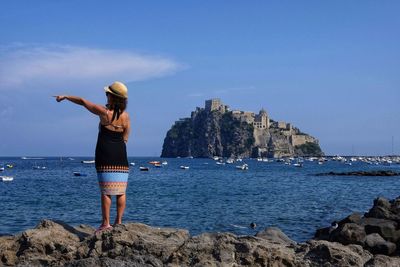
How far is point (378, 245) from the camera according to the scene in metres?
14.0

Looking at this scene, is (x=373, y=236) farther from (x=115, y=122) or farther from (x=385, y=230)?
(x=115, y=122)

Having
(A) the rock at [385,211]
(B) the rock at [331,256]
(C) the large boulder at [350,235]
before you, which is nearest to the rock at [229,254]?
(B) the rock at [331,256]

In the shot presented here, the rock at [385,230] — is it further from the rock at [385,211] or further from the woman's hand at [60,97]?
the woman's hand at [60,97]

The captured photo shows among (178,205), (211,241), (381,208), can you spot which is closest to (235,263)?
(211,241)

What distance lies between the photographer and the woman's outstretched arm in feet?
22.8

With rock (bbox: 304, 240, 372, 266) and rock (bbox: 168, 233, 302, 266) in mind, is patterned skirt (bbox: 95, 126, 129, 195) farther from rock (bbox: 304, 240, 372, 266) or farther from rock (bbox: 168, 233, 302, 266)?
rock (bbox: 304, 240, 372, 266)

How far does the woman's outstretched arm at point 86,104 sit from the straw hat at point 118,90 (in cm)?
26

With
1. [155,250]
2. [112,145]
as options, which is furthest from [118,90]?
[155,250]

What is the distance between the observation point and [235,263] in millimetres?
6406

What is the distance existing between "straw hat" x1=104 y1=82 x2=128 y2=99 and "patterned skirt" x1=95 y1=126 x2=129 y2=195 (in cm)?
48

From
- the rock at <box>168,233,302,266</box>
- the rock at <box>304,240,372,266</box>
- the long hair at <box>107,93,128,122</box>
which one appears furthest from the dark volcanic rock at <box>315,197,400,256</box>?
the long hair at <box>107,93,128,122</box>

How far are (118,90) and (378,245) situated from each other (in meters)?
9.36

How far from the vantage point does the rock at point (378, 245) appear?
13453 millimetres

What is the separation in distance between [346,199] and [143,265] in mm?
36978
